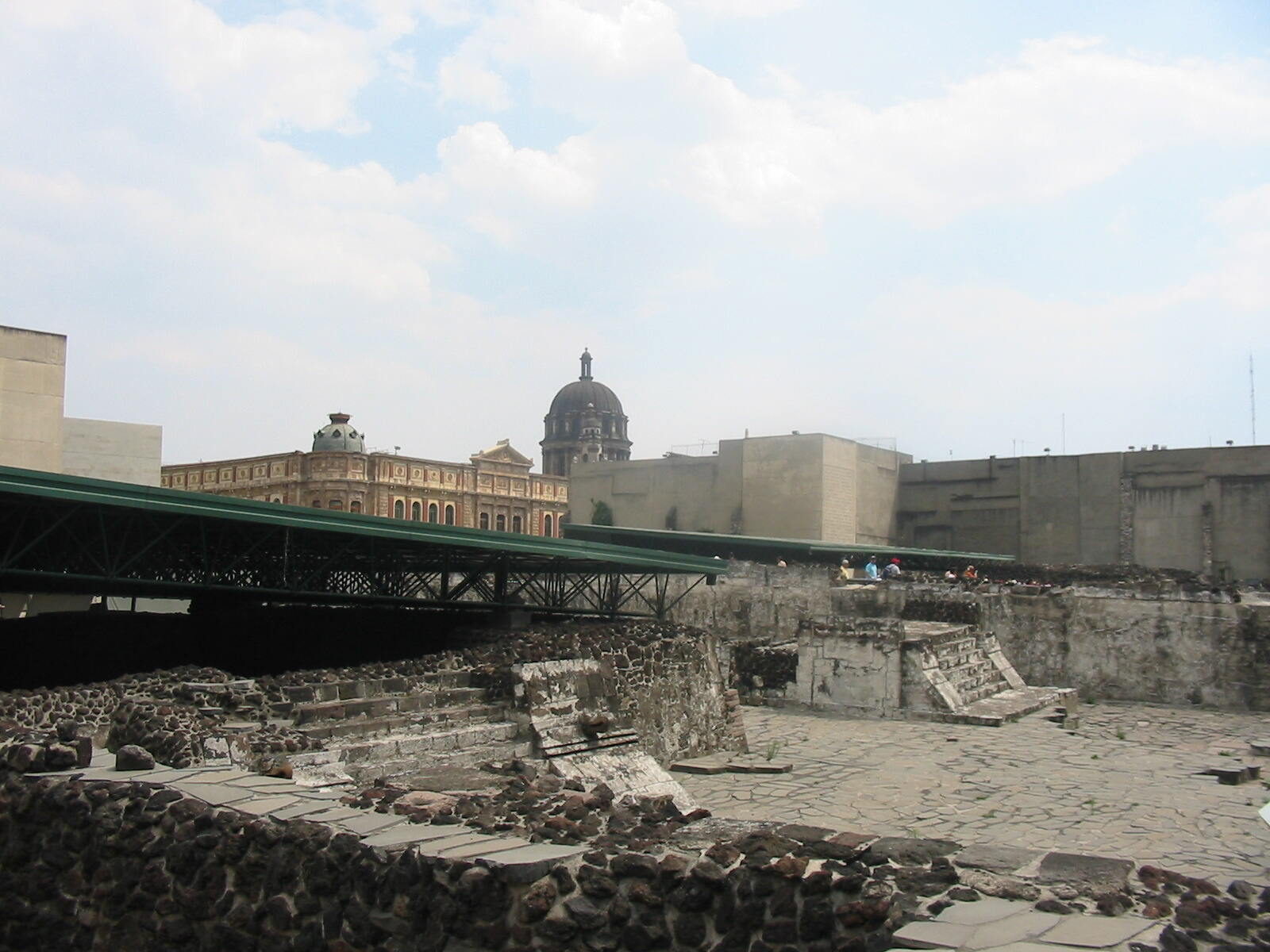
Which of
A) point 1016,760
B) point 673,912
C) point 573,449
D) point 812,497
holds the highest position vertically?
point 573,449

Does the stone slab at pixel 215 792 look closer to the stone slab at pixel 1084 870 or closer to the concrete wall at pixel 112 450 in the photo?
the stone slab at pixel 1084 870

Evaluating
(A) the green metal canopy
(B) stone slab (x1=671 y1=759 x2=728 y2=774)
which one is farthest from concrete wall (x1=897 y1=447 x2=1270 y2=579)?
(B) stone slab (x1=671 y1=759 x2=728 y2=774)

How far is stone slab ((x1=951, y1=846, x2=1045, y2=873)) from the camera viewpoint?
518 centimetres

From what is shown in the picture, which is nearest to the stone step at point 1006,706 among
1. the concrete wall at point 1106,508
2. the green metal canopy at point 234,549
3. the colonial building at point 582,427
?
the green metal canopy at point 234,549

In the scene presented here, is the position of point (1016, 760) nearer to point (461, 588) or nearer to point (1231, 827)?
point (1231, 827)

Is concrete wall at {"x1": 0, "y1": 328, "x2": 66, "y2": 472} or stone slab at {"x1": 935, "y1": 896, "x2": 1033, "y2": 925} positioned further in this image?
concrete wall at {"x1": 0, "y1": 328, "x2": 66, "y2": 472}

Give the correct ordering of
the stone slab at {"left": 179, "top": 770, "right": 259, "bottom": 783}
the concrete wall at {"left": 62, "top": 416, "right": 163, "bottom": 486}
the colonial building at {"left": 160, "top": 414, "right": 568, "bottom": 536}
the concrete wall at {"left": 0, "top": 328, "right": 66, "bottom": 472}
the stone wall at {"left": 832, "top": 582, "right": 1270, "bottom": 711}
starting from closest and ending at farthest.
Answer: the stone slab at {"left": 179, "top": 770, "right": 259, "bottom": 783} → the stone wall at {"left": 832, "top": 582, "right": 1270, "bottom": 711} → the concrete wall at {"left": 0, "top": 328, "right": 66, "bottom": 472} → the concrete wall at {"left": 62, "top": 416, "right": 163, "bottom": 486} → the colonial building at {"left": 160, "top": 414, "right": 568, "bottom": 536}

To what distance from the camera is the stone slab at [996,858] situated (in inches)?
204

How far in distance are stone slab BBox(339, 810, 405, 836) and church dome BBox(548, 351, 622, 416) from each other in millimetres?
68808

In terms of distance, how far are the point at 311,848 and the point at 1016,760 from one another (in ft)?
36.7

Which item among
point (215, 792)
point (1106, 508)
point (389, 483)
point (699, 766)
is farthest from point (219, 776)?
point (389, 483)

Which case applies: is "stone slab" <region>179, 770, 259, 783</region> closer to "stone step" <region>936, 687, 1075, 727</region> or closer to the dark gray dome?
"stone step" <region>936, 687, 1075, 727</region>

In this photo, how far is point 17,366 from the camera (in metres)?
29.7

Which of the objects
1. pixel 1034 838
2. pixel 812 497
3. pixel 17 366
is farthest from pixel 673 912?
pixel 812 497
